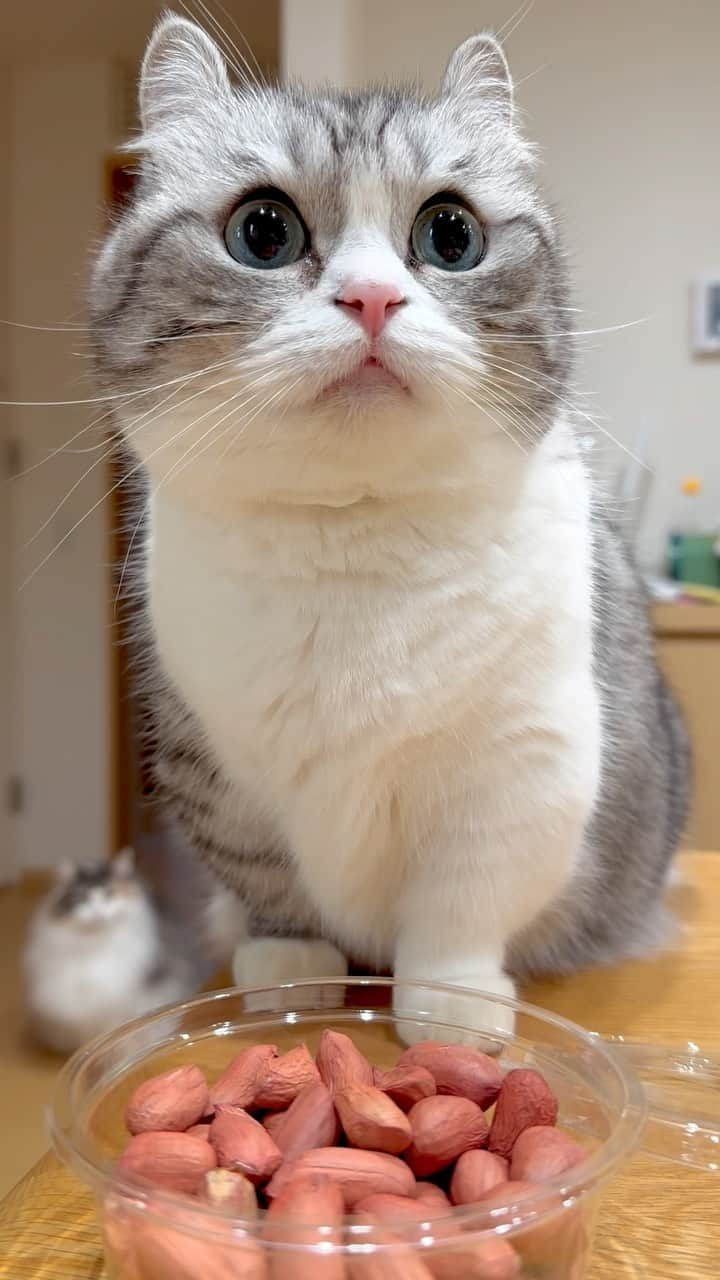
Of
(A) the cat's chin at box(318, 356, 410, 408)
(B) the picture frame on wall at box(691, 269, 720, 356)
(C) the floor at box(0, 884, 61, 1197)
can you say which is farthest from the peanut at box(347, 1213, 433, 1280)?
(B) the picture frame on wall at box(691, 269, 720, 356)

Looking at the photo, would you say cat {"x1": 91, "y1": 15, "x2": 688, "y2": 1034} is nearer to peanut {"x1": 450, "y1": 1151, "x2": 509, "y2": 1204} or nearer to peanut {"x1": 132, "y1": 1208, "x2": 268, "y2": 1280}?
peanut {"x1": 450, "y1": 1151, "x2": 509, "y2": 1204}

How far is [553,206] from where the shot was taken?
91 centimetres

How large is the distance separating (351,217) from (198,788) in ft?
1.55

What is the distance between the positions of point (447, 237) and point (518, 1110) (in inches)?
22.0

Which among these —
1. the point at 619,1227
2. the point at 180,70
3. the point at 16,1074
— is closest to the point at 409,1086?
the point at 619,1227

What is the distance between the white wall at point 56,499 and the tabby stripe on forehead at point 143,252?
251 centimetres

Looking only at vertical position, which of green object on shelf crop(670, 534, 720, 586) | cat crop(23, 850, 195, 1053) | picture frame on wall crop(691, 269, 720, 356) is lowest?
cat crop(23, 850, 195, 1053)

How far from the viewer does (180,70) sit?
2.60 feet

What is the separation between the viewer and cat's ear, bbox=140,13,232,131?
2.58 ft

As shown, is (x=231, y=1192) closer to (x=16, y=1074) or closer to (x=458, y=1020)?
(x=458, y=1020)

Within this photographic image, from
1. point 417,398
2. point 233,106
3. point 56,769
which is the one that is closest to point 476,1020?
point 417,398

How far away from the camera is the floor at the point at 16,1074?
1.82 metres

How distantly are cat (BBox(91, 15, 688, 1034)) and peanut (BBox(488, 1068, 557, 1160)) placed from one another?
14 centimetres

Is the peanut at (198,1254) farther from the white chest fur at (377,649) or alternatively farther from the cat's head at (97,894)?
the cat's head at (97,894)
